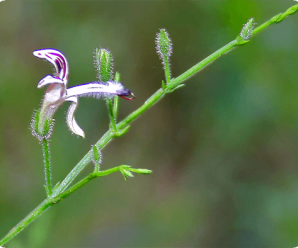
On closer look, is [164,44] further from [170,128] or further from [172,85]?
[170,128]

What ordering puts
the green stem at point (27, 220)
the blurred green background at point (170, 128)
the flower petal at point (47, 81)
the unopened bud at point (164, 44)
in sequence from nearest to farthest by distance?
the flower petal at point (47, 81)
the green stem at point (27, 220)
the unopened bud at point (164, 44)
the blurred green background at point (170, 128)

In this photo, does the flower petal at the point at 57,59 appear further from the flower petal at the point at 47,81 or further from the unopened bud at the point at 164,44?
the unopened bud at the point at 164,44

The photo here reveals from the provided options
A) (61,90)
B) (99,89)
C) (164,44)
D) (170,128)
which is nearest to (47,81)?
(61,90)

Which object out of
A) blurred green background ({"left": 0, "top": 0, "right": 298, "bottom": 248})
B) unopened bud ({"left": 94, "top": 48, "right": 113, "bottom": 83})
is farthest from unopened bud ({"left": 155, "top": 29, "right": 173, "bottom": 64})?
blurred green background ({"left": 0, "top": 0, "right": 298, "bottom": 248})

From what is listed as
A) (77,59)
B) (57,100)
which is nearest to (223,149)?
(77,59)

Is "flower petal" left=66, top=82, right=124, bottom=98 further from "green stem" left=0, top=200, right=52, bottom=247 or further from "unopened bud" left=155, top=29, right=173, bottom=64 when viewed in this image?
"green stem" left=0, top=200, right=52, bottom=247

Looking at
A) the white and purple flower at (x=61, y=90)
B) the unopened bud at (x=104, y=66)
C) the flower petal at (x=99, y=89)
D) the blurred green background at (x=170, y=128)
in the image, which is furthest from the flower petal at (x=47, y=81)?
the blurred green background at (x=170, y=128)

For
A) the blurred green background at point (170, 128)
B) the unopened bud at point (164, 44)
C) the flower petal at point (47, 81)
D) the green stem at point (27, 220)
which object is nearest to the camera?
the flower petal at point (47, 81)
